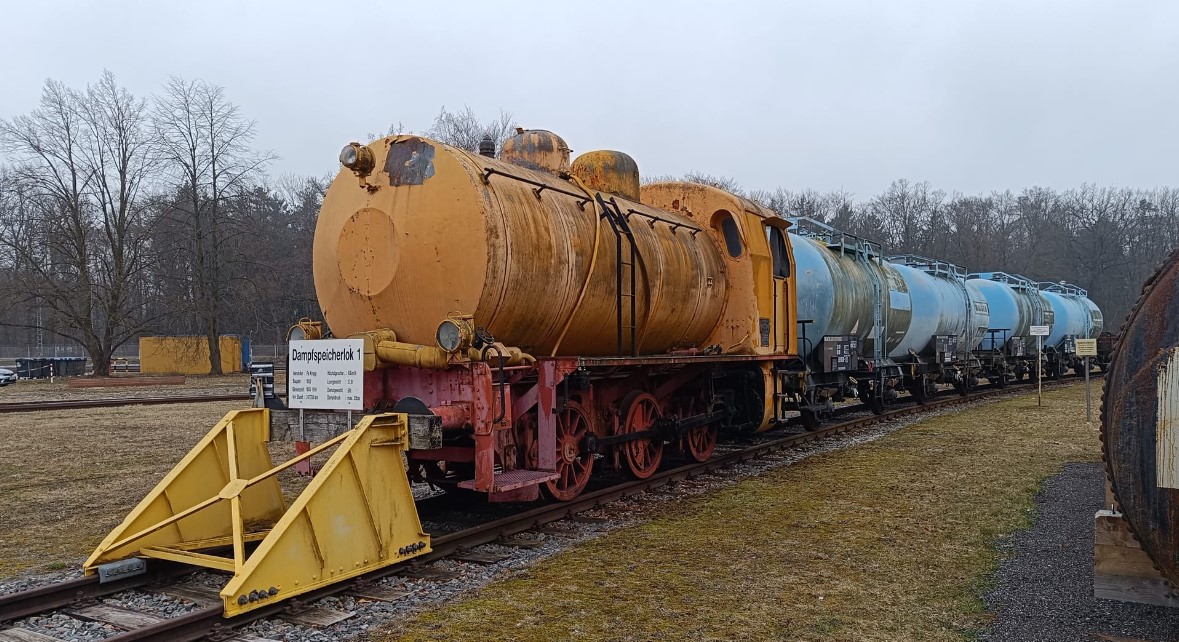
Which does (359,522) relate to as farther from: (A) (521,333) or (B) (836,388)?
(B) (836,388)

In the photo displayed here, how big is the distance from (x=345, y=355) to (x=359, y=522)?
1549 millimetres

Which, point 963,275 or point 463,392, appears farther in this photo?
point 963,275

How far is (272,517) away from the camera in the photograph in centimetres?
701

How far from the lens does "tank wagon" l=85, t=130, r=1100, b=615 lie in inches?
232

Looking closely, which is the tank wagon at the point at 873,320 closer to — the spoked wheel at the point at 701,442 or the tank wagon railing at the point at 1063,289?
the spoked wheel at the point at 701,442

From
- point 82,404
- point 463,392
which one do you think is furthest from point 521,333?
point 82,404

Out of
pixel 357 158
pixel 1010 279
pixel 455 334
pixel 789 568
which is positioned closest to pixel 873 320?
pixel 789 568

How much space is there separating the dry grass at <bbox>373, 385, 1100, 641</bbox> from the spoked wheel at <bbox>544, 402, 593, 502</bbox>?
92cm

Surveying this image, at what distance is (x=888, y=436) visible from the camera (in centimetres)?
1409

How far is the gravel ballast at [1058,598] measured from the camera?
471 cm

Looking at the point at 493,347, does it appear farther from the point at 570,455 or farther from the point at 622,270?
the point at 622,270

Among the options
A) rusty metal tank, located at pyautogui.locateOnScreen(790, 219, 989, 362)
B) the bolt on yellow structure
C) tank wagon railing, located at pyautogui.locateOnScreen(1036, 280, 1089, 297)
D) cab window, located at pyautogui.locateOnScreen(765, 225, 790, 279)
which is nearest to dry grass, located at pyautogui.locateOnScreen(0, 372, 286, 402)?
rusty metal tank, located at pyautogui.locateOnScreen(790, 219, 989, 362)

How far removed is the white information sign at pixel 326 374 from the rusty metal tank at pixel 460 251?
629 millimetres

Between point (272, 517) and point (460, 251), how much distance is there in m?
2.97
